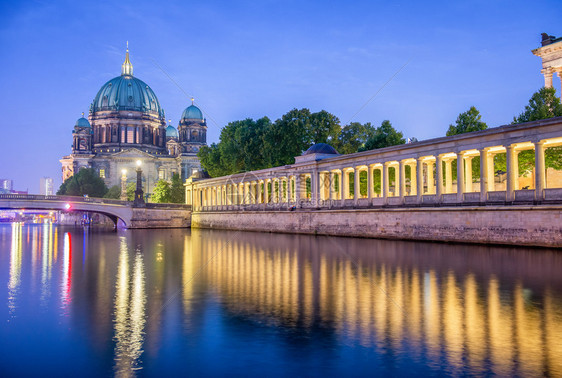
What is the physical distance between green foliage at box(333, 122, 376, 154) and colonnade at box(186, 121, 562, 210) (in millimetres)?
12968

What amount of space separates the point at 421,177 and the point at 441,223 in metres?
5.61

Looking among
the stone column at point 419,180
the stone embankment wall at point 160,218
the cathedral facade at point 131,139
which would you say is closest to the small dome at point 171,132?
the cathedral facade at point 131,139

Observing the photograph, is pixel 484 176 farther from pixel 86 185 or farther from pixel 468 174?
pixel 86 185

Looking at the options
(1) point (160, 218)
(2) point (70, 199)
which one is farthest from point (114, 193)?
(2) point (70, 199)

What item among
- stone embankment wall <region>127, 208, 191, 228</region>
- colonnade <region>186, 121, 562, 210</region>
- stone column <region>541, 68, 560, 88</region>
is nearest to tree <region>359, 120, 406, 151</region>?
colonnade <region>186, 121, 562, 210</region>

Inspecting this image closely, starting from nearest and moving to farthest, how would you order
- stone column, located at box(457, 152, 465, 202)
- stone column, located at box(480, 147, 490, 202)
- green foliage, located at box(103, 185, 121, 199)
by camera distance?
stone column, located at box(480, 147, 490, 202)
stone column, located at box(457, 152, 465, 202)
green foliage, located at box(103, 185, 121, 199)

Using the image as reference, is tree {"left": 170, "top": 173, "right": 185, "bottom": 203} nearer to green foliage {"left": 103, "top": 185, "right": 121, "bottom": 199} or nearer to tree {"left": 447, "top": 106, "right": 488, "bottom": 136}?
green foliage {"left": 103, "top": 185, "right": 121, "bottom": 199}

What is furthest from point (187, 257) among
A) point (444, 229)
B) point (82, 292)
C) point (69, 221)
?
point (69, 221)

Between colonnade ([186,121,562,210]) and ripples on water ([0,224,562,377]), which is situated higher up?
colonnade ([186,121,562,210])

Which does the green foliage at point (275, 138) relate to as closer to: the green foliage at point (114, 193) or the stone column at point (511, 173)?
the stone column at point (511, 173)

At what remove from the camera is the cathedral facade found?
145m

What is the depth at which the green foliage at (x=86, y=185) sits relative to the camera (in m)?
126

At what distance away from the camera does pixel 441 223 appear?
3741cm

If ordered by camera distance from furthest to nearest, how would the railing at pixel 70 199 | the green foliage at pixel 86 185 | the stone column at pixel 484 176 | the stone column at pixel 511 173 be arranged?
the green foliage at pixel 86 185, the railing at pixel 70 199, the stone column at pixel 484 176, the stone column at pixel 511 173
